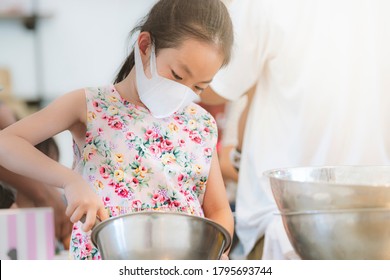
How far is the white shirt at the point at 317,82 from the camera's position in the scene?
5.20 feet

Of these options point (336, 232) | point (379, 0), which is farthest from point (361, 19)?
point (336, 232)

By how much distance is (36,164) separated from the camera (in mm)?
→ 1068

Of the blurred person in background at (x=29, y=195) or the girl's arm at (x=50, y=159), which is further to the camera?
the blurred person in background at (x=29, y=195)

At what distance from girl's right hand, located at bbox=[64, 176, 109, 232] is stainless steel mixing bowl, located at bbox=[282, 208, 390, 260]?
293mm

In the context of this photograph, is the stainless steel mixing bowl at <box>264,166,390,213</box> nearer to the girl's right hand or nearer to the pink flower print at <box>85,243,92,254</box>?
the girl's right hand

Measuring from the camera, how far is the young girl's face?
119cm

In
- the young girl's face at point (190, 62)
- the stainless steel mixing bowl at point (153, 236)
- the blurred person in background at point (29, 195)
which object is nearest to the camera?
the stainless steel mixing bowl at point (153, 236)

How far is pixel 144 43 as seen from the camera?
49.4 inches

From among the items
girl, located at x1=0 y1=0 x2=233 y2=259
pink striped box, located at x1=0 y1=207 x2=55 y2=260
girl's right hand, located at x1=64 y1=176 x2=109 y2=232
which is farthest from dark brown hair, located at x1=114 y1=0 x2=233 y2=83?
pink striped box, located at x1=0 y1=207 x2=55 y2=260

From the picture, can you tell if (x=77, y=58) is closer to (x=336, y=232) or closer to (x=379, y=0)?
Answer: (x=379, y=0)

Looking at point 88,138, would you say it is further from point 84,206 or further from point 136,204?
point 84,206

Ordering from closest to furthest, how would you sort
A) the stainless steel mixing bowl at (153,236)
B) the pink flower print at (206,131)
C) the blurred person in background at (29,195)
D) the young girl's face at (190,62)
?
1. the stainless steel mixing bowl at (153,236)
2. the young girl's face at (190,62)
3. the pink flower print at (206,131)
4. the blurred person in background at (29,195)

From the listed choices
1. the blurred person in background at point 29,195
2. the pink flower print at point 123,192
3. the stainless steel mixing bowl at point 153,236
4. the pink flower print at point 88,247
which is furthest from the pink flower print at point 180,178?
the blurred person in background at point 29,195

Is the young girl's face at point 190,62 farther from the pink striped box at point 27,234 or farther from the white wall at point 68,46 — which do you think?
the pink striped box at point 27,234
